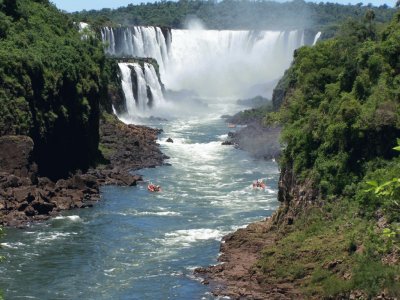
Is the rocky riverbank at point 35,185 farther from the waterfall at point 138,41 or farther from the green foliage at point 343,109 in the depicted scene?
the waterfall at point 138,41

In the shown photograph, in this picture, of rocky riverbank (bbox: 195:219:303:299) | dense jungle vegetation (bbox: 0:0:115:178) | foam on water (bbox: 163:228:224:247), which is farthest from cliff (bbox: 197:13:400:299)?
dense jungle vegetation (bbox: 0:0:115:178)

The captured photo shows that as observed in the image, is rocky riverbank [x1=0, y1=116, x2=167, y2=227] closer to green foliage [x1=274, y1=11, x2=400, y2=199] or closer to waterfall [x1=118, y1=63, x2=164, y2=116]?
green foliage [x1=274, y1=11, x2=400, y2=199]

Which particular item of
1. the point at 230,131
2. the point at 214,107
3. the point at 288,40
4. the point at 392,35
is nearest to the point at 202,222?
the point at 392,35

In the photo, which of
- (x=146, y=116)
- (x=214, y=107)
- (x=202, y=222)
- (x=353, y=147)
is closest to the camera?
(x=353, y=147)

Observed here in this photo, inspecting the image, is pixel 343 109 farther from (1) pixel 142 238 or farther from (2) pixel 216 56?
(2) pixel 216 56

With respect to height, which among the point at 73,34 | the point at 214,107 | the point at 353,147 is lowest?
the point at 214,107

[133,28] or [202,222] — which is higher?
[133,28]

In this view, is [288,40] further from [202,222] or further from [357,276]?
[357,276]
